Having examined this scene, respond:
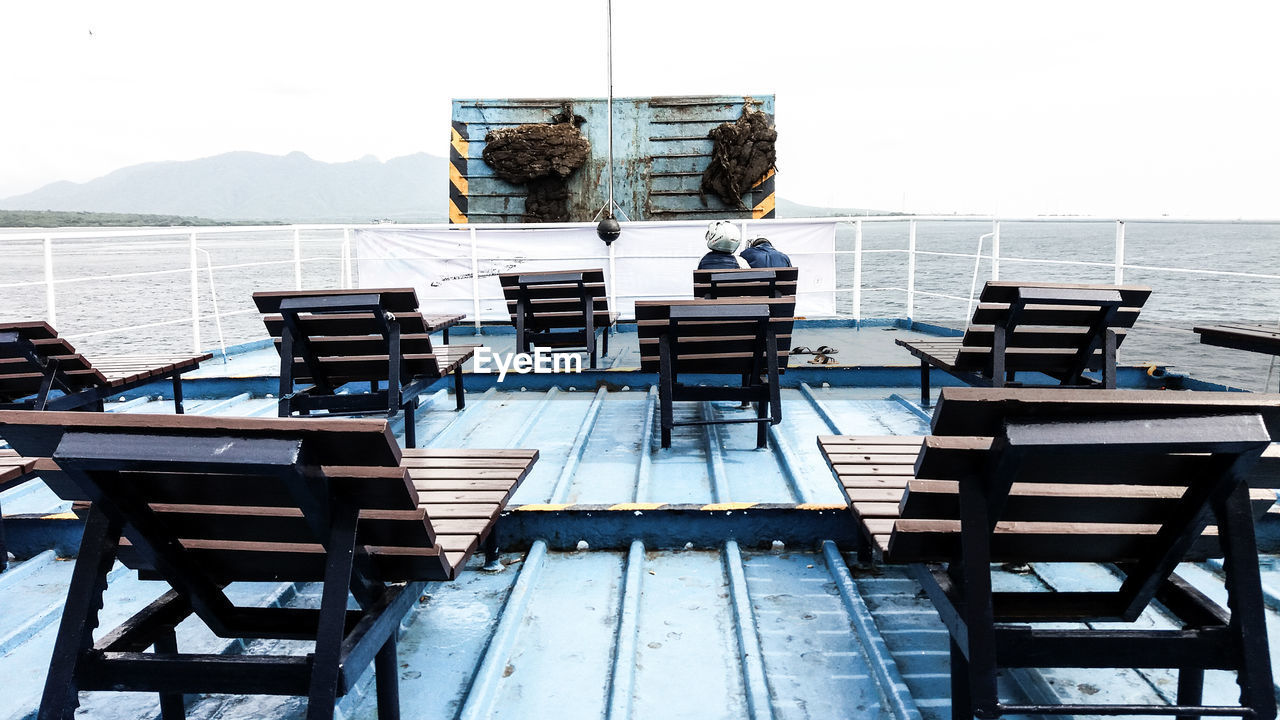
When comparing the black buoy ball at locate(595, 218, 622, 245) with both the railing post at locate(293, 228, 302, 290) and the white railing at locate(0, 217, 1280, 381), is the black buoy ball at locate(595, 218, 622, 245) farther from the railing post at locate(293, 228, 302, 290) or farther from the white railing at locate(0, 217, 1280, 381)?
the railing post at locate(293, 228, 302, 290)

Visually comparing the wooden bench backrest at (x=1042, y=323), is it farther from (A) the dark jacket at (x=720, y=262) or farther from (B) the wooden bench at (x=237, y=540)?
(B) the wooden bench at (x=237, y=540)

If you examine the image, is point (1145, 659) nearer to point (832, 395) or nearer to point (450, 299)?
point (832, 395)

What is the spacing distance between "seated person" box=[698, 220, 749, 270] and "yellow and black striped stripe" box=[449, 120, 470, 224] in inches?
202

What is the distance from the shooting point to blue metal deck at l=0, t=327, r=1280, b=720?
188 centimetres

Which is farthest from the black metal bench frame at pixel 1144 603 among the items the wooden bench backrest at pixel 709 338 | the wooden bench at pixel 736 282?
the wooden bench at pixel 736 282

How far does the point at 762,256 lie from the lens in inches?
248

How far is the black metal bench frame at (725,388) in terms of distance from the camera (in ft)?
12.2

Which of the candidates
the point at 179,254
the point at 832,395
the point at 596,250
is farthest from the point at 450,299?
the point at 179,254

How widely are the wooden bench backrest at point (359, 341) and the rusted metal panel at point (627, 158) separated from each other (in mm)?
6635

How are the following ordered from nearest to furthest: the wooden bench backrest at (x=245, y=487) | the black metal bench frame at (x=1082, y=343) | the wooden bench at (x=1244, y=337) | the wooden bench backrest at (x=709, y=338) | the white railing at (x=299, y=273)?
1. the wooden bench backrest at (x=245, y=487)
2. the black metal bench frame at (x=1082, y=343)
3. the wooden bench at (x=1244, y=337)
4. the wooden bench backrest at (x=709, y=338)
5. the white railing at (x=299, y=273)

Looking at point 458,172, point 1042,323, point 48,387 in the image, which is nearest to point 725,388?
point 1042,323

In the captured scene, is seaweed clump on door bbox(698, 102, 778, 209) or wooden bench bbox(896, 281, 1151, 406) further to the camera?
seaweed clump on door bbox(698, 102, 778, 209)

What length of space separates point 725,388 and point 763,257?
8.47 feet

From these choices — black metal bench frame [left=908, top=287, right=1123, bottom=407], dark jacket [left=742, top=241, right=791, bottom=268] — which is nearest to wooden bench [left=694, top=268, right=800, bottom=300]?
dark jacket [left=742, top=241, right=791, bottom=268]
